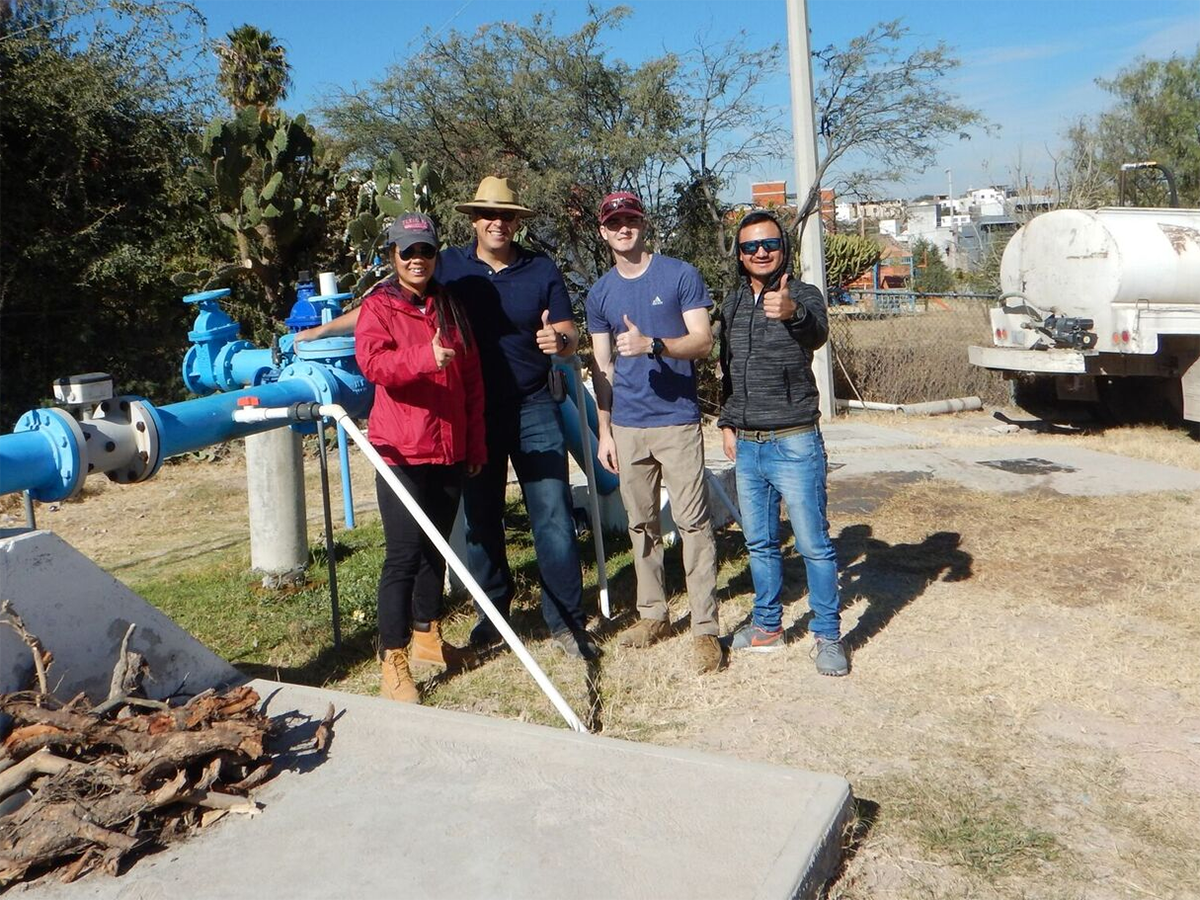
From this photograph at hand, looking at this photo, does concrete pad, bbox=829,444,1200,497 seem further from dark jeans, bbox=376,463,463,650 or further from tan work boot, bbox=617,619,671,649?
dark jeans, bbox=376,463,463,650

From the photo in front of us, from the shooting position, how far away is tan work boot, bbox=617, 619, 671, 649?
484 centimetres

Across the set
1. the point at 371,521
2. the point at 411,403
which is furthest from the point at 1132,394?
the point at 411,403

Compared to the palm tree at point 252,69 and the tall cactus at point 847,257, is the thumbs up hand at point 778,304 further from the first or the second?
the tall cactus at point 847,257

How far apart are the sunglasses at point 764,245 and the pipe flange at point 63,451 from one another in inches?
97.3

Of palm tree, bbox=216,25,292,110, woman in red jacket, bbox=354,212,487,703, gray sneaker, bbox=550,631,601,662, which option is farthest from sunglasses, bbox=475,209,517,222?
palm tree, bbox=216,25,292,110

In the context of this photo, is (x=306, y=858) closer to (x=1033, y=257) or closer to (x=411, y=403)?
(x=411, y=403)

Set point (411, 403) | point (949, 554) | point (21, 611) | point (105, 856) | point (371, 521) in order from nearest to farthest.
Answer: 1. point (105, 856)
2. point (21, 611)
3. point (411, 403)
4. point (949, 554)
5. point (371, 521)

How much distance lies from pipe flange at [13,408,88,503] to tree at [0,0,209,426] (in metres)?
8.56

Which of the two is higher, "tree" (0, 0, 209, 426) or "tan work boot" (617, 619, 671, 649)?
"tree" (0, 0, 209, 426)

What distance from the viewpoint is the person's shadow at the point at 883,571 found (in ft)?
16.9

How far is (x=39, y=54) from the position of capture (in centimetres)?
1122

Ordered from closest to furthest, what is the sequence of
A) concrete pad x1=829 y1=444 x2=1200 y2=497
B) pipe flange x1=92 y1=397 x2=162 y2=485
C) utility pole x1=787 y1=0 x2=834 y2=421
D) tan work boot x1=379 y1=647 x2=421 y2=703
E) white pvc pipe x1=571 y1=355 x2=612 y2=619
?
1. pipe flange x1=92 y1=397 x2=162 y2=485
2. tan work boot x1=379 y1=647 x2=421 y2=703
3. white pvc pipe x1=571 y1=355 x2=612 y2=619
4. concrete pad x1=829 y1=444 x2=1200 y2=497
5. utility pole x1=787 y1=0 x2=834 y2=421

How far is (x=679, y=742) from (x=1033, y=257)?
906 cm

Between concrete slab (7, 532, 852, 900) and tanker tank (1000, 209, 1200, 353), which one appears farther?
tanker tank (1000, 209, 1200, 353)
